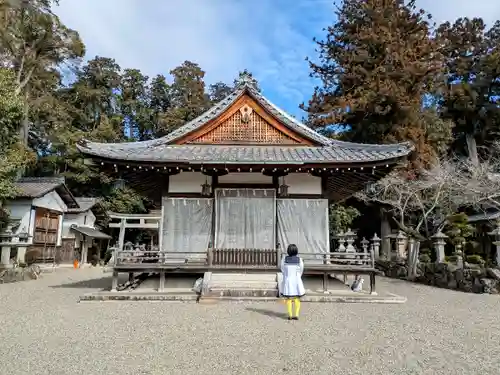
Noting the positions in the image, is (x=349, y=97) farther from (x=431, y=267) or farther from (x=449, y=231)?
(x=431, y=267)

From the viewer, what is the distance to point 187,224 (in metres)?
11.3

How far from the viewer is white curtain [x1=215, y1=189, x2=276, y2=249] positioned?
36.7ft

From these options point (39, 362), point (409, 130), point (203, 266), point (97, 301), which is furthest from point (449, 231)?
point (39, 362)

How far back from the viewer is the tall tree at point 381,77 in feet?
80.8

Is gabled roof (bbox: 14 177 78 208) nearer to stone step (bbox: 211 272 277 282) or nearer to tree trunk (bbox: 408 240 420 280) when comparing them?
stone step (bbox: 211 272 277 282)

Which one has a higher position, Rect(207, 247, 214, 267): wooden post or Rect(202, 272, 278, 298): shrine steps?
Rect(207, 247, 214, 267): wooden post

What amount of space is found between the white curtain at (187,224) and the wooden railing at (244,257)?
87 cm

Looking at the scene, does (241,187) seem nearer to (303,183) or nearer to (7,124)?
(303,183)

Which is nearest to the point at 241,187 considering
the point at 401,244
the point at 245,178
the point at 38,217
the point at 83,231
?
the point at 245,178

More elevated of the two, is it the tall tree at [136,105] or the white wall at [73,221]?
the tall tree at [136,105]

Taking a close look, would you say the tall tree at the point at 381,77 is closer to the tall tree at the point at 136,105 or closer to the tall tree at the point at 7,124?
the tall tree at the point at 7,124

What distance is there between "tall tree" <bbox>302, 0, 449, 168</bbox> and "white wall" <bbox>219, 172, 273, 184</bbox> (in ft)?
48.3

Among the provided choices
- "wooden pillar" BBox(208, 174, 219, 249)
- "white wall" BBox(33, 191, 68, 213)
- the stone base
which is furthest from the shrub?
"white wall" BBox(33, 191, 68, 213)

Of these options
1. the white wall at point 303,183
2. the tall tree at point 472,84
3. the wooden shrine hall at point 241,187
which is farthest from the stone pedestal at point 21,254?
the tall tree at point 472,84
